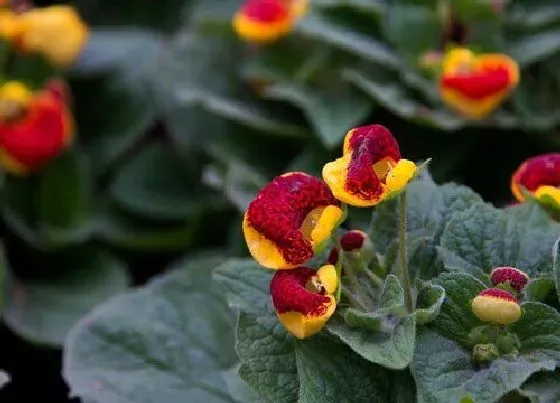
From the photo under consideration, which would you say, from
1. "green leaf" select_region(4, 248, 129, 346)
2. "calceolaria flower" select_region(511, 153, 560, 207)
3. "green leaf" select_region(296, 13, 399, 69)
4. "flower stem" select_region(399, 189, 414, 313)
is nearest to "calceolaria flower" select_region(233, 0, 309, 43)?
"green leaf" select_region(296, 13, 399, 69)

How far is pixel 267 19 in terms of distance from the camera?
1.43 m

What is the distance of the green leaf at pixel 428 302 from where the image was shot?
27.1 inches

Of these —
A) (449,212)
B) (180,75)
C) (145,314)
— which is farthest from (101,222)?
(449,212)

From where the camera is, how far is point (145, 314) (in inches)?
42.0

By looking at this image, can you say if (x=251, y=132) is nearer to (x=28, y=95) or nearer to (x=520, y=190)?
(x=28, y=95)

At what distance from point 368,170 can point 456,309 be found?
0.15m

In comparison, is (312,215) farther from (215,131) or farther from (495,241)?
(215,131)

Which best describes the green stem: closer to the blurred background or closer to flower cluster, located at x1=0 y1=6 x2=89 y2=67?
the blurred background

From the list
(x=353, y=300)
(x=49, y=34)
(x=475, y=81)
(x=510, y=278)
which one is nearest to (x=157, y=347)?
(x=353, y=300)

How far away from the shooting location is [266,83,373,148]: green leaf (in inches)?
51.7

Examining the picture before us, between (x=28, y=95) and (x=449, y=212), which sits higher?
(x=449, y=212)

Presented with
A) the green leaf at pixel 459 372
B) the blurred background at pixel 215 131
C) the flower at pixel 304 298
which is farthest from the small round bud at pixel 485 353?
the blurred background at pixel 215 131

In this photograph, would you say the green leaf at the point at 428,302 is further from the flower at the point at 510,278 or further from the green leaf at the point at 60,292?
the green leaf at the point at 60,292

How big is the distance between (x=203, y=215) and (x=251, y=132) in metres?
0.17
